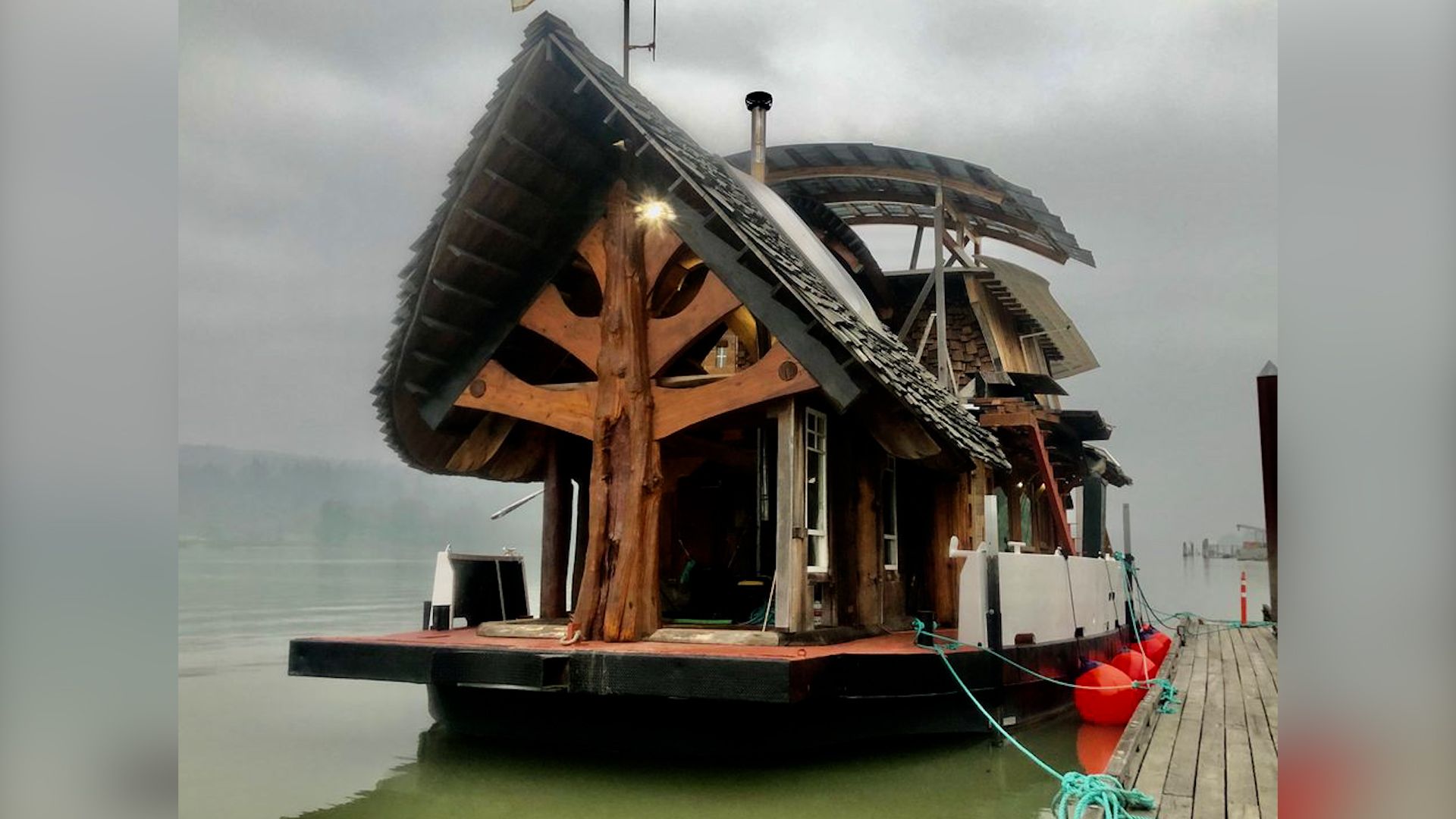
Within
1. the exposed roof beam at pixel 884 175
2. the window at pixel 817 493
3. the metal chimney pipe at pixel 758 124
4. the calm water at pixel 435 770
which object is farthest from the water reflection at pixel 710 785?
the exposed roof beam at pixel 884 175

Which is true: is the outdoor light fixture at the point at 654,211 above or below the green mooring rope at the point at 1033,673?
above

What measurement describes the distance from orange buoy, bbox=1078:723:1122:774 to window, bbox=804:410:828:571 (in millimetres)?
2012

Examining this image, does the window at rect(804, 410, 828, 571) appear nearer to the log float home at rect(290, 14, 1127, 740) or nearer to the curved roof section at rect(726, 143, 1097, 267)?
the log float home at rect(290, 14, 1127, 740)

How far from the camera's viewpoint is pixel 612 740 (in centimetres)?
599

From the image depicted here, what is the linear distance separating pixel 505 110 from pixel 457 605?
3.68 meters

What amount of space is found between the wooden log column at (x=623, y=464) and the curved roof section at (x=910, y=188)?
4837mm

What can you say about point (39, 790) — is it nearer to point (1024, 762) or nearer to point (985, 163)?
point (1024, 762)

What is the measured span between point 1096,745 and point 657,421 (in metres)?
3.73

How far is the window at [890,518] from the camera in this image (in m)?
7.97

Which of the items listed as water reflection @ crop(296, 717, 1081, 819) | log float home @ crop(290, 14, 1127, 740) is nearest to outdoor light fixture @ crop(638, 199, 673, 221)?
log float home @ crop(290, 14, 1127, 740)

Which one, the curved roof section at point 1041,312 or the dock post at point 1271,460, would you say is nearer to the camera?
the dock post at point 1271,460

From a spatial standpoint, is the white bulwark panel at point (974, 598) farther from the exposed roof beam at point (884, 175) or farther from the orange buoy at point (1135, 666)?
the exposed roof beam at point (884, 175)

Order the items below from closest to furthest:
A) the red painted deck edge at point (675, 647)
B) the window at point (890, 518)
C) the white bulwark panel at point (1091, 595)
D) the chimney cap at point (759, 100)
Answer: the red painted deck edge at point (675, 647)
the window at point (890, 518)
the white bulwark panel at point (1091, 595)
the chimney cap at point (759, 100)

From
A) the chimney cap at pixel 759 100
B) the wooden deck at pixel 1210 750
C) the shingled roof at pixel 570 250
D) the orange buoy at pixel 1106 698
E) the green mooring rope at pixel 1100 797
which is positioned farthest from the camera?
the chimney cap at pixel 759 100
